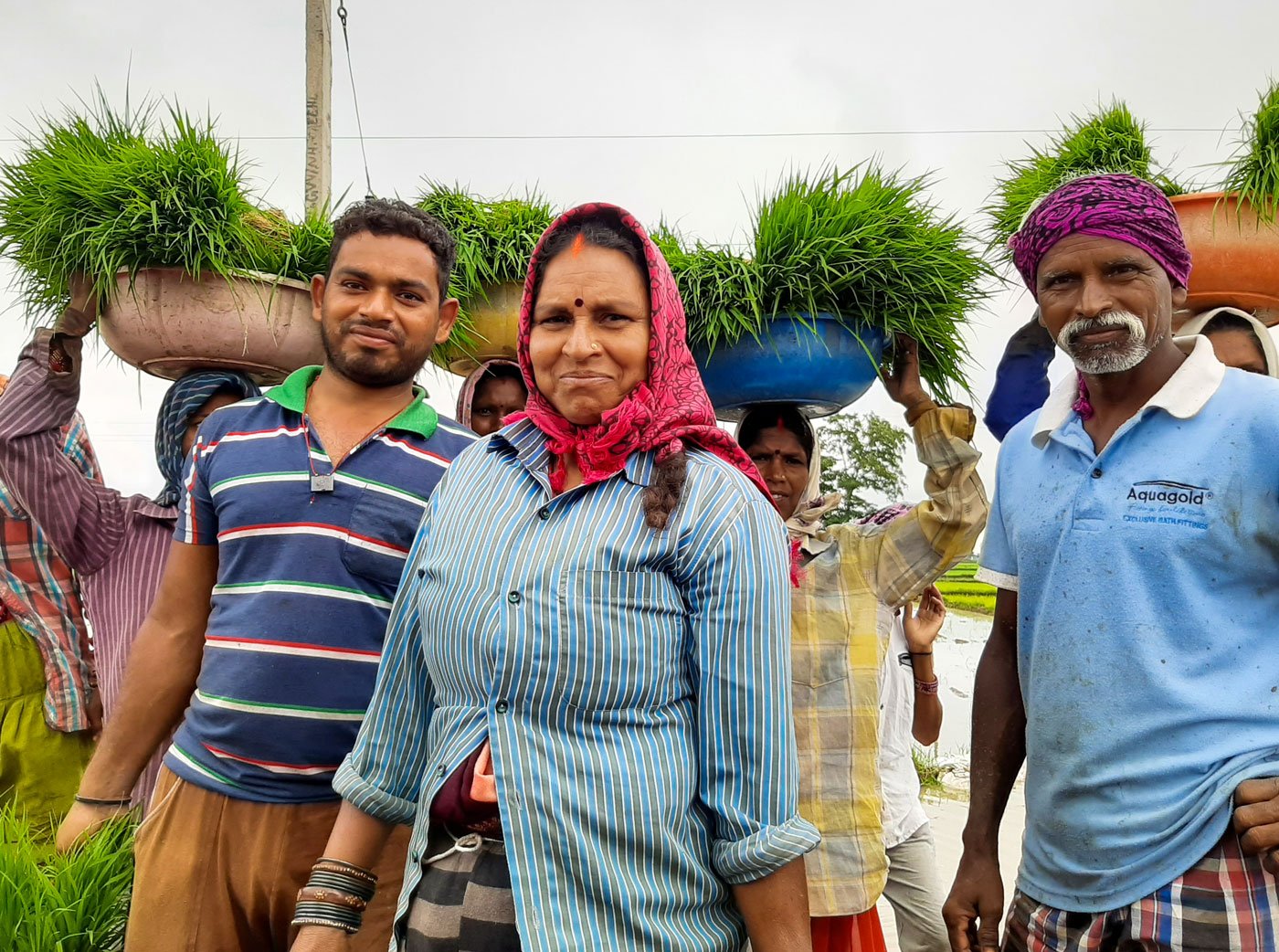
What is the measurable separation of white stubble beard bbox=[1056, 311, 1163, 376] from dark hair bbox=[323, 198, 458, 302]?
4.99 ft

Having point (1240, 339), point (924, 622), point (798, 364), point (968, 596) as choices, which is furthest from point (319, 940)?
point (968, 596)

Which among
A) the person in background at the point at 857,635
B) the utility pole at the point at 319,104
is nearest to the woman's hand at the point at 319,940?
the person in background at the point at 857,635

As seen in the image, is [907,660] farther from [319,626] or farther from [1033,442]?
[319,626]

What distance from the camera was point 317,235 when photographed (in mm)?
2820

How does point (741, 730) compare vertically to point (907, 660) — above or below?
below

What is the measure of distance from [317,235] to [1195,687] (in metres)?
2.55

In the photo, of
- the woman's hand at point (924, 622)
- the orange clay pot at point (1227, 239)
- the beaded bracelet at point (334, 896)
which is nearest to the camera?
the beaded bracelet at point (334, 896)

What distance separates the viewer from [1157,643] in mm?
1729

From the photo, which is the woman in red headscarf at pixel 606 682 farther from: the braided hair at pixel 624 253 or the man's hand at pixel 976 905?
the man's hand at pixel 976 905

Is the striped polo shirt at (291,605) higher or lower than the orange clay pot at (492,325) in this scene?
lower

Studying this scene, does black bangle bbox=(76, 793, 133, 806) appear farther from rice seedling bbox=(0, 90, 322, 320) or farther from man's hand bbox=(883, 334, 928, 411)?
man's hand bbox=(883, 334, 928, 411)

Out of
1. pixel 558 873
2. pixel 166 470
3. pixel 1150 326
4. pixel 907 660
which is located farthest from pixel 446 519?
pixel 907 660

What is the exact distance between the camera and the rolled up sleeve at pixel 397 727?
1.71m

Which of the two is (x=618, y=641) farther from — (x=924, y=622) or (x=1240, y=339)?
(x=924, y=622)
